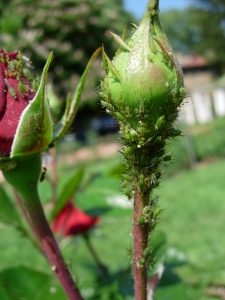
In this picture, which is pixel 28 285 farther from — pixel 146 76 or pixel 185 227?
pixel 185 227

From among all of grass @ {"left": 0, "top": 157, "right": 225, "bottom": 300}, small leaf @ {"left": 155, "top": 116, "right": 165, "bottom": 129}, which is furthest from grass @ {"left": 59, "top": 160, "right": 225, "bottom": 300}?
small leaf @ {"left": 155, "top": 116, "right": 165, "bottom": 129}

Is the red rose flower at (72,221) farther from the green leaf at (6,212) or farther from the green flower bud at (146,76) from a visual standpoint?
the green flower bud at (146,76)

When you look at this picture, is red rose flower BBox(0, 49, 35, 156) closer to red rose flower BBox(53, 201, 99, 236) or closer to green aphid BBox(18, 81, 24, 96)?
green aphid BBox(18, 81, 24, 96)

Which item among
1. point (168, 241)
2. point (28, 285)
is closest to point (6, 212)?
point (28, 285)

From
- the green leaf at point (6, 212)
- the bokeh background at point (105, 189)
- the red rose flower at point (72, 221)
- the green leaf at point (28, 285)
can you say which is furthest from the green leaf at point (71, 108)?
the red rose flower at point (72, 221)

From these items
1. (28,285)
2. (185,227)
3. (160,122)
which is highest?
(160,122)

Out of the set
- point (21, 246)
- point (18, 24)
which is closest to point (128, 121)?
point (18, 24)
